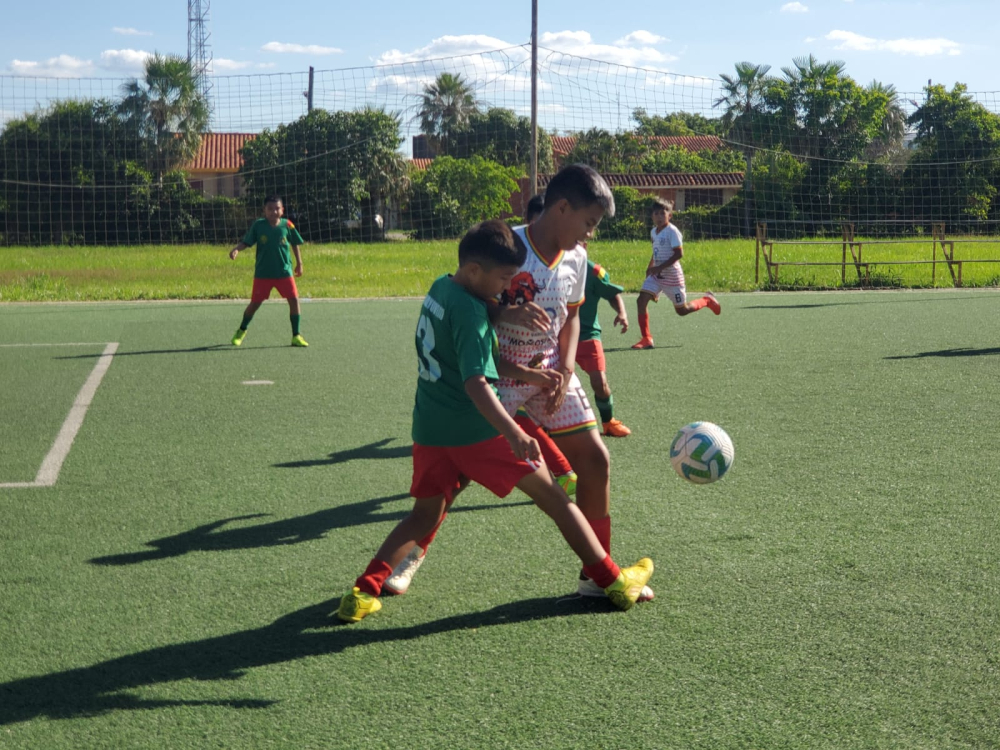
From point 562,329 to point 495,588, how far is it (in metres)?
1.09

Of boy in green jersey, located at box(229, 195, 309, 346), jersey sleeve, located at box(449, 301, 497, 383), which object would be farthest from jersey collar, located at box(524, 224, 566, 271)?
boy in green jersey, located at box(229, 195, 309, 346)

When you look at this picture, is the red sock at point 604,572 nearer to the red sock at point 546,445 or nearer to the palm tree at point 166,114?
the red sock at point 546,445

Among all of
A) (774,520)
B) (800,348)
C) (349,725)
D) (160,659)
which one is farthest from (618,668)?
(800,348)

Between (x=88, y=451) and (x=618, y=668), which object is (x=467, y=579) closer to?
(x=618, y=668)

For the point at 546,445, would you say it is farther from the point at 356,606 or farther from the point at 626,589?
the point at 356,606

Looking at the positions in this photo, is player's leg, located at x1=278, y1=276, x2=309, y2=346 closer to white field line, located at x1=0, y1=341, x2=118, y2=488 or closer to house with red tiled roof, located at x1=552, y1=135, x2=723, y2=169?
white field line, located at x1=0, y1=341, x2=118, y2=488

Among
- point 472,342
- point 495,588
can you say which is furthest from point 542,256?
point 495,588

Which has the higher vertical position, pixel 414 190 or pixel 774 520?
pixel 414 190

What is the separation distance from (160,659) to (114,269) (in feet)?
82.7

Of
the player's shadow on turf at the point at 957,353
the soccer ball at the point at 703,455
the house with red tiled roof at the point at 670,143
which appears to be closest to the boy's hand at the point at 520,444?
the soccer ball at the point at 703,455

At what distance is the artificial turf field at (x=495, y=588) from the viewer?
3248 mm

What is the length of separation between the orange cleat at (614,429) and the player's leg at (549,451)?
1810 mm

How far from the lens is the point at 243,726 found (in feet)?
10.5

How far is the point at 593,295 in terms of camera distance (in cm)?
714
